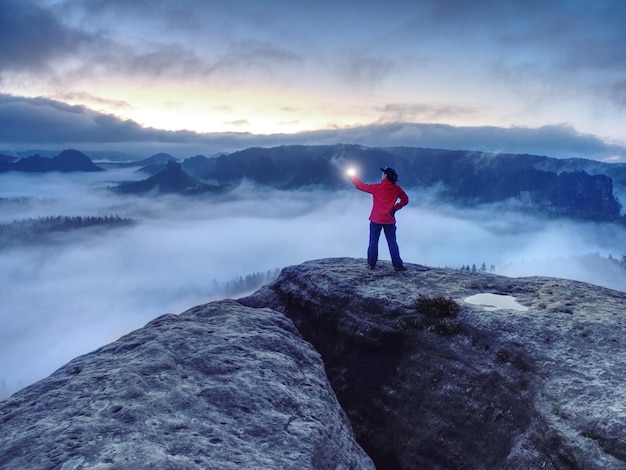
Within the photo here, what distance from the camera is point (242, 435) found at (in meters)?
12.7

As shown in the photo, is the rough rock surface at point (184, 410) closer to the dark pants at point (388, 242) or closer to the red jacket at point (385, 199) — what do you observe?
the dark pants at point (388, 242)

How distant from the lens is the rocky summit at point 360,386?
12.1 metres

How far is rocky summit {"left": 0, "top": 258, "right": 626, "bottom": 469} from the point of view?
1212cm

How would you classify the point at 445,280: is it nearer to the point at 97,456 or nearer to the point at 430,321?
the point at 430,321

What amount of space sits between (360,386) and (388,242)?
815cm

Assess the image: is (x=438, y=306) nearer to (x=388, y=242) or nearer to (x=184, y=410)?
(x=388, y=242)

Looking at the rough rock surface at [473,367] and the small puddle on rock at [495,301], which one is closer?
the rough rock surface at [473,367]

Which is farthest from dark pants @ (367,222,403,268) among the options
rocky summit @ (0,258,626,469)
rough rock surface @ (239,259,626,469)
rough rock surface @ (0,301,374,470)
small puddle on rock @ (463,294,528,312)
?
rough rock surface @ (0,301,374,470)

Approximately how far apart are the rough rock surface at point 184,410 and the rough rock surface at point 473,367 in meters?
3.37

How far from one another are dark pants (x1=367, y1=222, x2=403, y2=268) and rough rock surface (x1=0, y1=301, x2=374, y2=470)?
8.54 m

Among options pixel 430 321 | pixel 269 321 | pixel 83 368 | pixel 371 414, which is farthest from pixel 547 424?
pixel 83 368

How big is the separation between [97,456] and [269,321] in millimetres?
10585

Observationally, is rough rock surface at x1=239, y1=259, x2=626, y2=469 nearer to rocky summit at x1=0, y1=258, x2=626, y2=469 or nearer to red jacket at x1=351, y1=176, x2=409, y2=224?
rocky summit at x1=0, y1=258, x2=626, y2=469

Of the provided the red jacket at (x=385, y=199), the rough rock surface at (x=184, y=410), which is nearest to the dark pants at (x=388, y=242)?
the red jacket at (x=385, y=199)
